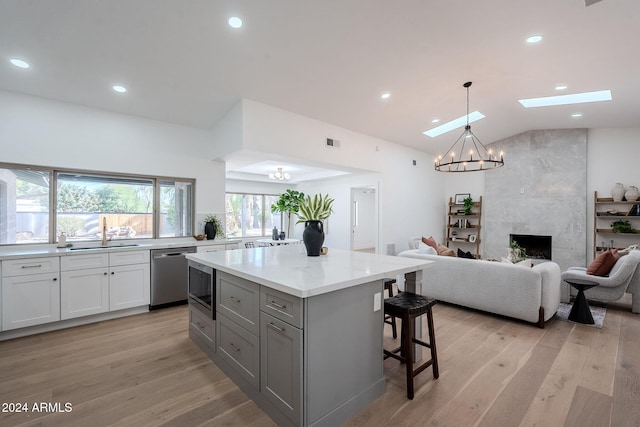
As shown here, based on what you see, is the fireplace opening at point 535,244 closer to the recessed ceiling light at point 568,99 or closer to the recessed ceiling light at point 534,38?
the recessed ceiling light at point 568,99

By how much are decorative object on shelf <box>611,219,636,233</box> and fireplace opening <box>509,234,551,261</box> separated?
1.09 meters

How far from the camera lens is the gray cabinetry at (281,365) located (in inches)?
67.5

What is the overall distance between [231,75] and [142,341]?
314 cm

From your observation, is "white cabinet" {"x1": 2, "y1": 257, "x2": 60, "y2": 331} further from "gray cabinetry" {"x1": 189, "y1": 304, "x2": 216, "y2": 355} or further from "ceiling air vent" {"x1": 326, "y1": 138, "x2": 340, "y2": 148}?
"ceiling air vent" {"x1": 326, "y1": 138, "x2": 340, "y2": 148}

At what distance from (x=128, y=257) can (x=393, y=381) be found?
3.54 metres

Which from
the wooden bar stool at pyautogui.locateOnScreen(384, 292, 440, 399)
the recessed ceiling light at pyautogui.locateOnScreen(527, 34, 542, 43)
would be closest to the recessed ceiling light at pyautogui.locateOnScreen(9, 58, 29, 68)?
the wooden bar stool at pyautogui.locateOnScreen(384, 292, 440, 399)

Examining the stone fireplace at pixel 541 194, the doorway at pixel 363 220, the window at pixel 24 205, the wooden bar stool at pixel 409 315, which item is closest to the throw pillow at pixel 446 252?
the wooden bar stool at pixel 409 315

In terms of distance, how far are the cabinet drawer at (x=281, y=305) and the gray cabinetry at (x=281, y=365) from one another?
0.12 feet

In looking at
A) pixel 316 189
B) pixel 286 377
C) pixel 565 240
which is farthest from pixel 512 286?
pixel 316 189

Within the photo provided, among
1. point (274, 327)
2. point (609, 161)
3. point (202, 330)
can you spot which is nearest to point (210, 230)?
point (202, 330)

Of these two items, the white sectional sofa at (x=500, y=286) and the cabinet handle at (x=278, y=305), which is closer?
the cabinet handle at (x=278, y=305)

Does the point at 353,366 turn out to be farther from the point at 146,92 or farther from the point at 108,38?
the point at 146,92

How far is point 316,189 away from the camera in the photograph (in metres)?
10.0

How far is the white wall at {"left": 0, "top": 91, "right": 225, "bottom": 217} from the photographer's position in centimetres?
351
